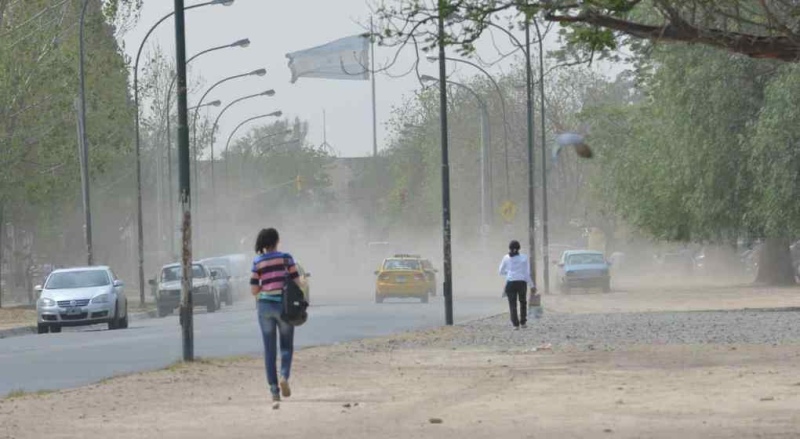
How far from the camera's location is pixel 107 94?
234 ft

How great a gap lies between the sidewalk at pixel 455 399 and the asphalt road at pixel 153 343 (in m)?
1.59

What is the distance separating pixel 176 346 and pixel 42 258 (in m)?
66.0

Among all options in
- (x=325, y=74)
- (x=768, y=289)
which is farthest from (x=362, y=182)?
(x=768, y=289)

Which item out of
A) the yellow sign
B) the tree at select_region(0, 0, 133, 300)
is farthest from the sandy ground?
the yellow sign

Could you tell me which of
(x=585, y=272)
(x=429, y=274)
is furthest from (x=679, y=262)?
(x=429, y=274)

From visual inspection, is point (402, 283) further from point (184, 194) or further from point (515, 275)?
point (184, 194)

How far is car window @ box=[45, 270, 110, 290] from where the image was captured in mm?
44094

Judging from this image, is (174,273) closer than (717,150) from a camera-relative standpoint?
No

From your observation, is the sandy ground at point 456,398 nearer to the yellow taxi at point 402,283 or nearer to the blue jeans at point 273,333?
the blue jeans at point 273,333

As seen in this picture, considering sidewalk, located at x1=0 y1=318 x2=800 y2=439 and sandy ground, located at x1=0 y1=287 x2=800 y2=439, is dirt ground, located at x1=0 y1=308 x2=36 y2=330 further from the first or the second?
sidewalk, located at x1=0 y1=318 x2=800 y2=439

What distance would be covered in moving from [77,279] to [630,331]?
16.9 metres

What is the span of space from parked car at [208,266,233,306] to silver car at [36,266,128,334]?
16.1m

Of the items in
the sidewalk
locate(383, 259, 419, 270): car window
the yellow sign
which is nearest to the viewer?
the sidewalk

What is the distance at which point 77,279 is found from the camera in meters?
44.3
